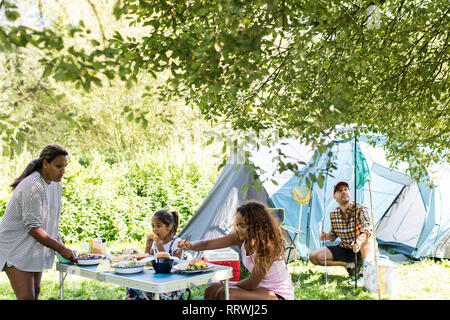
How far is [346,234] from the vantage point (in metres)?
5.90

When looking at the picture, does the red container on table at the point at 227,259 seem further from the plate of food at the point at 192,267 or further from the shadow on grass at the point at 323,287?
the plate of food at the point at 192,267

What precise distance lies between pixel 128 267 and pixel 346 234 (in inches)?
139

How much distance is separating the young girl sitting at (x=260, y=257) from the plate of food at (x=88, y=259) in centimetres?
99

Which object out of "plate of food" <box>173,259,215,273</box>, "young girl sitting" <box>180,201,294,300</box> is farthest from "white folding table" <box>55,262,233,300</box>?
"young girl sitting" <box>180,201,294,300</box>

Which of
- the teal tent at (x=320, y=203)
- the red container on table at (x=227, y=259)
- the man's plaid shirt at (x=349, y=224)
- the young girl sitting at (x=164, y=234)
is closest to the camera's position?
the young girl sitting at (x=164, y=234)

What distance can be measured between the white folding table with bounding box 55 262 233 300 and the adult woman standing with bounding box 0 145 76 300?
31 cm

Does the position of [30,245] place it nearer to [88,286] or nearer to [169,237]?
[169,237]

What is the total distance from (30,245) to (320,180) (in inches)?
87.0

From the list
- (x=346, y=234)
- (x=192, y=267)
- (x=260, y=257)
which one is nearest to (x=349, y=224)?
(x=346, y=234)

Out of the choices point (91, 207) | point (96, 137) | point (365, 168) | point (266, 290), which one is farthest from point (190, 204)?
point (96, 137)

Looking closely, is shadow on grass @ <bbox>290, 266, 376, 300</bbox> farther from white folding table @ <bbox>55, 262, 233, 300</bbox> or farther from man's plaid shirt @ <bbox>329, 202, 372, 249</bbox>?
white folding table @ <bbox>55, 262, 233, 300</bbox>

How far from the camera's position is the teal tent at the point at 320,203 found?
264 inches

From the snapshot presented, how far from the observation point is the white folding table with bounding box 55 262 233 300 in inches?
116

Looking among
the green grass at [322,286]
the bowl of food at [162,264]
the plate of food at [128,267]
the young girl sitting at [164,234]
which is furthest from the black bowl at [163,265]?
the green grass at [322,286]
